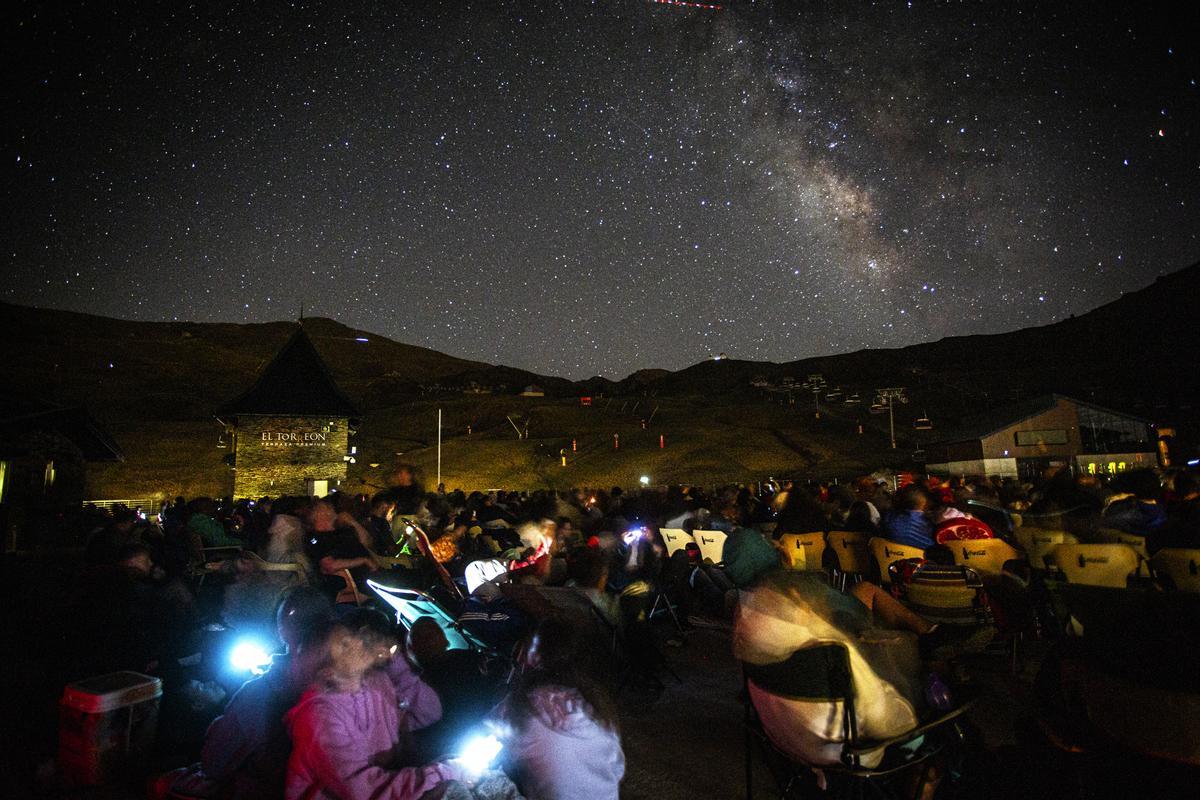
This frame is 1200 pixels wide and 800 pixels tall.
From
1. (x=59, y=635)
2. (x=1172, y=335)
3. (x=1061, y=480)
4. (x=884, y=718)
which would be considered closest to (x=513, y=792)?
Result: (x=884, y=718)

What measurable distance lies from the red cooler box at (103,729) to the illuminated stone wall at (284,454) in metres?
33.8

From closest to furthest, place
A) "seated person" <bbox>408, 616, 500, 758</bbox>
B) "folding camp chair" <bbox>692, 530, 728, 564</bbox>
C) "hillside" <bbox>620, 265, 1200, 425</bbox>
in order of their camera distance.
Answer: "seated person" <bbox>408, 616, 500, 758</bbox>
"folding camp chair" <bbox>692, 530, 728, 564</bbox>
"hillside" <bbox>620, 265, 1200, 425</bbox>

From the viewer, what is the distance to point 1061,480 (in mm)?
9227

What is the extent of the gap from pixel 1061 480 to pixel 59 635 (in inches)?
463

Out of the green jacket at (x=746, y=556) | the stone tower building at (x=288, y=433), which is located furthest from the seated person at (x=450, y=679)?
the stone tower building at (x=288, y=433)

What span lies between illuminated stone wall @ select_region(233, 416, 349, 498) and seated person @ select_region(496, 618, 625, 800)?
121 ft

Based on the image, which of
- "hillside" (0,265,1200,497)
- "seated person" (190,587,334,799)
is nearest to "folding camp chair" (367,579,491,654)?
"seated person" (190,587,334,799)

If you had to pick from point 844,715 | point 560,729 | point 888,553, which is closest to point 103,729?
point 560,729

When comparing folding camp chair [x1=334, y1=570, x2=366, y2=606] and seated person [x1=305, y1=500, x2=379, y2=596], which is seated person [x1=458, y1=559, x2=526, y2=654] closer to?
folding camp chair [x1=334, y1=570, x2=366, y2=606]

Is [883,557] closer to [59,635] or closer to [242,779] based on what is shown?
[242,779]

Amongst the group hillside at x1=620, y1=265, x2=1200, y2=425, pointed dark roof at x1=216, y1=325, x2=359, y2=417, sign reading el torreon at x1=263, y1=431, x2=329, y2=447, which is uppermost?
hillside at x1=620, y1=265, x2=1200, y2=425

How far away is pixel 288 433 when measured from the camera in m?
36.2

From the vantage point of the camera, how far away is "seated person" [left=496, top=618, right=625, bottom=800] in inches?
111

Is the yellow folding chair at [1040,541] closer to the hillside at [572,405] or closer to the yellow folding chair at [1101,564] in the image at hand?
the yellow folding chair at [1101,564]
